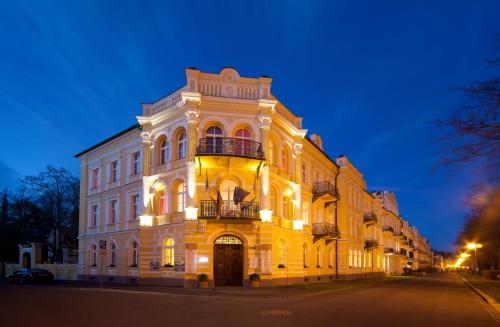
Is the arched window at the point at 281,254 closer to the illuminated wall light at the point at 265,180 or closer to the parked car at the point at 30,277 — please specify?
the illuminated wall light at the point at 265,180

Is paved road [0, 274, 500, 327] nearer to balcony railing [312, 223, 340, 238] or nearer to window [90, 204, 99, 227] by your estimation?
balcony railing [312, 223, 340, 238]

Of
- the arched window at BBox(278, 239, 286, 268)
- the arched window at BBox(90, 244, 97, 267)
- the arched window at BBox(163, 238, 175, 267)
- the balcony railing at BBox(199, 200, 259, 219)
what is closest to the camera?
the balcony railing at BBox(199, 200, 259, 219)

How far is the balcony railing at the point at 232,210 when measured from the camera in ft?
94.7

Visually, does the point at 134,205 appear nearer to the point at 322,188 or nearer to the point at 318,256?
the point at 322,188

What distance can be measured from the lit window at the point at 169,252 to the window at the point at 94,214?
12.3 meters

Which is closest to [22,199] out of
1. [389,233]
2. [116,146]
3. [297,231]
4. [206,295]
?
[116,146]

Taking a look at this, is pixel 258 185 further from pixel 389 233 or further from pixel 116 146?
pixel 389 233

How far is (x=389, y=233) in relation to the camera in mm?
79312

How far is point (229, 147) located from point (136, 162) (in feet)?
33.6

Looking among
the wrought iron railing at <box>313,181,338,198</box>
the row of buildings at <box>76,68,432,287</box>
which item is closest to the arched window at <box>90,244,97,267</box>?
the row of buildings at <box>76,68,432,287</box>

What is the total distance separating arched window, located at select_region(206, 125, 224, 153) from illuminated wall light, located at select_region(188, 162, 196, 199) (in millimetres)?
→ 1294

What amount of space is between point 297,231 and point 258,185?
6910 millimetres

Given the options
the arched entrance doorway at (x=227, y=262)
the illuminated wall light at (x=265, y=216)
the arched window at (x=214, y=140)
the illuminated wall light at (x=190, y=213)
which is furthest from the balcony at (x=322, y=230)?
the illuminated wall light at (x=190, y=213)

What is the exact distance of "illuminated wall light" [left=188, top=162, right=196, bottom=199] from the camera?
2909cm
